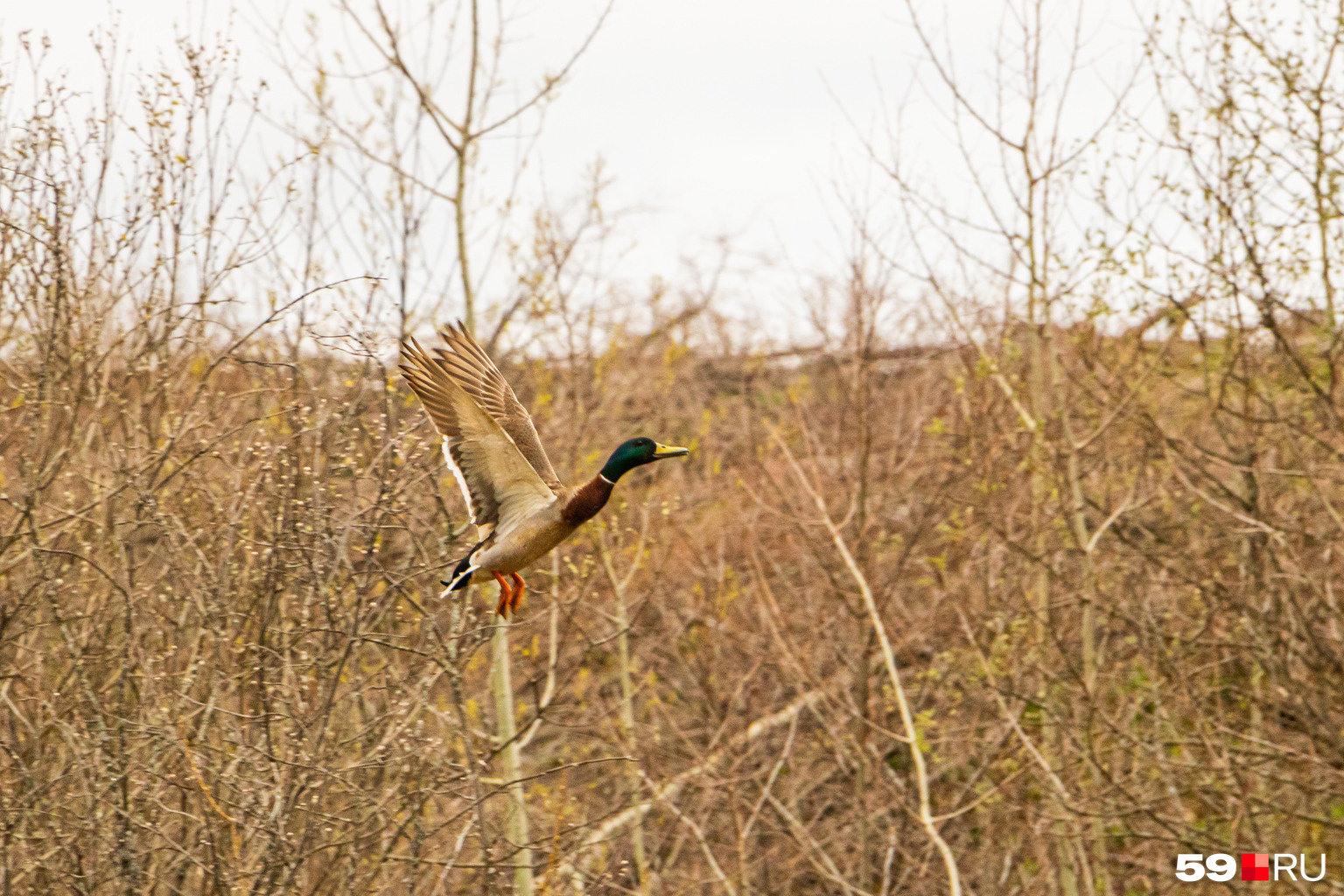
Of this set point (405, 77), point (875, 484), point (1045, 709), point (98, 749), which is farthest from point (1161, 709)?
point (98, 749)

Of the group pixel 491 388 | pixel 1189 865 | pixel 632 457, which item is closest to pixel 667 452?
pixel 632 457

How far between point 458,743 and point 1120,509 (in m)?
5.70

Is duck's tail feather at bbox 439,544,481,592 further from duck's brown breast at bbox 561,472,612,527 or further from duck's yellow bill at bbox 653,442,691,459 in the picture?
duck's yellow bill at bbox 653,442,691,459

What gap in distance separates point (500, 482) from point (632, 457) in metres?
0.60

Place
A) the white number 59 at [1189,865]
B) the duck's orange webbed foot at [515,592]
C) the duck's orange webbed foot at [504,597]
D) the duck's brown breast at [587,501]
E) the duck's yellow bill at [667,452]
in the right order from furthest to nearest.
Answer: the white number 59 at [1189,865], the duck's orange webbed foot at [515,592], the duck's orange webbed foot at [504,597], the duck's brown breast at [587,501], the duck's yellow bill at [667,452]

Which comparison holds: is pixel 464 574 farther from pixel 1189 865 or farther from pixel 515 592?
pixel 1189 865

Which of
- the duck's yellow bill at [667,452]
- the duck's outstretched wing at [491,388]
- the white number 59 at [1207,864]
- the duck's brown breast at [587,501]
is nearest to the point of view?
the duck's yellow bill at [667,452]

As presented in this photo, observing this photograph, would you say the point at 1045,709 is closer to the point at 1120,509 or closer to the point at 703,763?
the point at 1120,509

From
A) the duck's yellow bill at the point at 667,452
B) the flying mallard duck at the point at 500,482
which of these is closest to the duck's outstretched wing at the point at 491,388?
the flying mallard duck at the point at 500,482

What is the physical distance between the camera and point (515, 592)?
5191 millimetres

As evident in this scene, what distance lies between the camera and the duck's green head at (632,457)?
4.95 m

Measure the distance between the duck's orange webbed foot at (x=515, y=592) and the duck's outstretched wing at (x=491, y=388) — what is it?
442 mm

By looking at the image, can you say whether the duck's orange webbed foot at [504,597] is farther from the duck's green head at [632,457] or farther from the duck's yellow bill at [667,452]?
the duck's yellow bill at [667,452]

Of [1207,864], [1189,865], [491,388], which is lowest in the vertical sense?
[1189,865]
